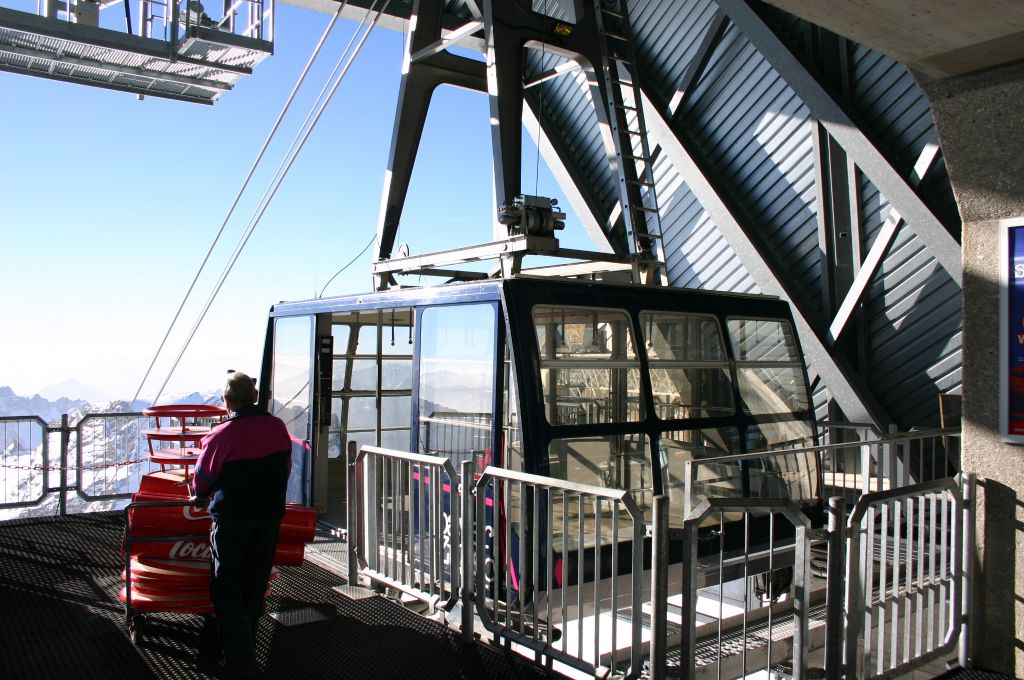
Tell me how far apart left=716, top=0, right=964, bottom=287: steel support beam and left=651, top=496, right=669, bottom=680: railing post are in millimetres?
6599

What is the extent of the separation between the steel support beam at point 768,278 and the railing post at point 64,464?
8.29 metres

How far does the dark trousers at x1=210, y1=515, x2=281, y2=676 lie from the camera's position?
171 inches

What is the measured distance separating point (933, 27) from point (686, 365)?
2.73 meters

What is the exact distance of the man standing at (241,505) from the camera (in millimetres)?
4301

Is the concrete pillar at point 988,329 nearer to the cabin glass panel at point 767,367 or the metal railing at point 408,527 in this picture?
the cabin glass panel at point 767,367

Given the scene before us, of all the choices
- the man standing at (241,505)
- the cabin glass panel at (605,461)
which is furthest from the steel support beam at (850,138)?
the man standing at (241,505)

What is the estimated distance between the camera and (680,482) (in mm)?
5891

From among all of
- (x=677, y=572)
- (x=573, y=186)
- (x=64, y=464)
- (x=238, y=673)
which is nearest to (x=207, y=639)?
(x=238, y=673)

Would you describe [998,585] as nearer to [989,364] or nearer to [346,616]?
[989,364]

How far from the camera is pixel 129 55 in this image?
9625 millimetres

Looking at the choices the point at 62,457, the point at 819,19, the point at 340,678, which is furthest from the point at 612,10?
the point at 62,457

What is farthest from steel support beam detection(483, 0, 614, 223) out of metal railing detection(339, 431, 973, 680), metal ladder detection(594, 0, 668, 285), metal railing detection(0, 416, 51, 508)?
metal railing detection(0, 416, 51, 508)

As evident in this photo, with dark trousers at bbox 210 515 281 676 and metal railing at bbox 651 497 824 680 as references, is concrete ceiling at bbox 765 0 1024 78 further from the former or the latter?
dark trousers at bbox 210 515 281 676

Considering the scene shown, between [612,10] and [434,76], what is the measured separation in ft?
6.30
